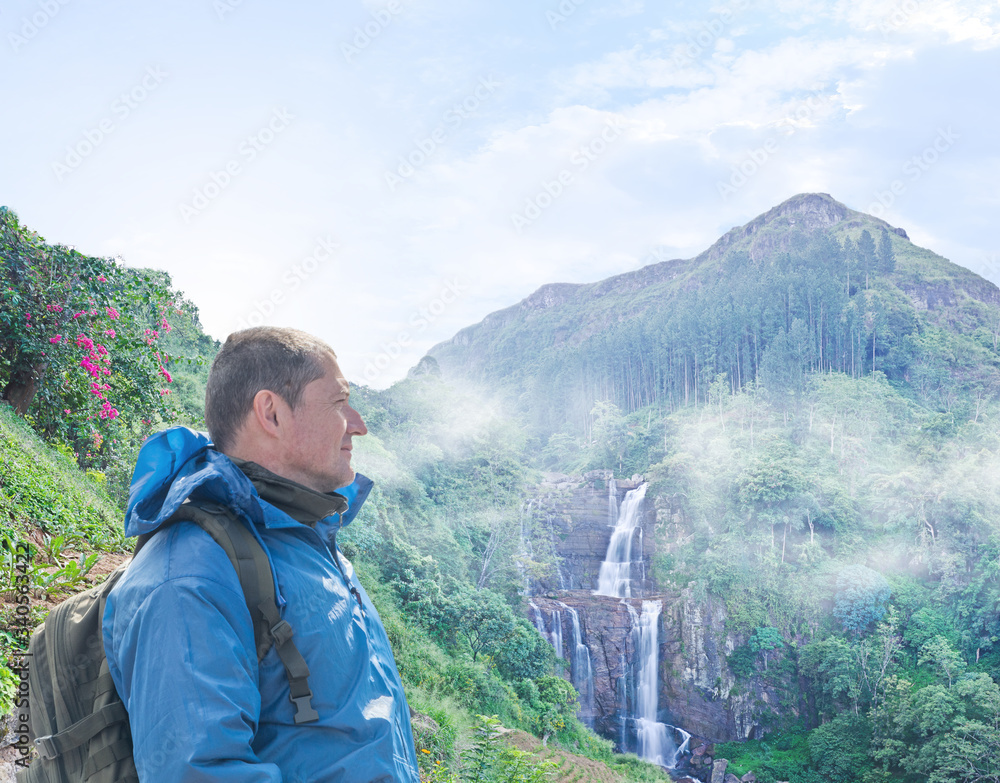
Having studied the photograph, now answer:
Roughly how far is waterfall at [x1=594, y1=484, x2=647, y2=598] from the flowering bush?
21.9 meters

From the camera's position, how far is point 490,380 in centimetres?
6706

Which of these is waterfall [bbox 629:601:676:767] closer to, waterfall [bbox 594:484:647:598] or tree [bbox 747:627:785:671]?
waterfall [bbox 594:484:647:598]

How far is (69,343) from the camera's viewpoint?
18.5 feet

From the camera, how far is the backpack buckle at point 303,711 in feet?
2.80

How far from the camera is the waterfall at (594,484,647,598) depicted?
85.3ft

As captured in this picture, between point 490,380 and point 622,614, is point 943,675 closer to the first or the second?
point 622,614

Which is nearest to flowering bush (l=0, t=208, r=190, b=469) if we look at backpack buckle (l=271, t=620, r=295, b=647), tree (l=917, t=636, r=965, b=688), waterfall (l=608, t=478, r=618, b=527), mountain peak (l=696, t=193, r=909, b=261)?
backpack buckle (l=271, t=620, r=295, b=647)

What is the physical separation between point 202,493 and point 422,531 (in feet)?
62.6

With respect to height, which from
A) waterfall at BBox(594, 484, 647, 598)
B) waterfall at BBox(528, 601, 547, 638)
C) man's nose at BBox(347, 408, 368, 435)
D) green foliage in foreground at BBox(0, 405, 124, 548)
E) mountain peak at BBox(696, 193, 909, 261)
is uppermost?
mountain peak at BBox(696, 193, 909, 261)

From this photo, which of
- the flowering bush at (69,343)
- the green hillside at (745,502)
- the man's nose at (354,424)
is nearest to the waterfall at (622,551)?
the green hillside at (745,502)

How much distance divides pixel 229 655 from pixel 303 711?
5.6 inches

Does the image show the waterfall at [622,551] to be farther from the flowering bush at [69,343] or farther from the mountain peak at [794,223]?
the mountain peak at [794,223]

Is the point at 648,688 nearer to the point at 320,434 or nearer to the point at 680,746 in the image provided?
the point at 680,746

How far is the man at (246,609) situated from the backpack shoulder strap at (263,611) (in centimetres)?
1
